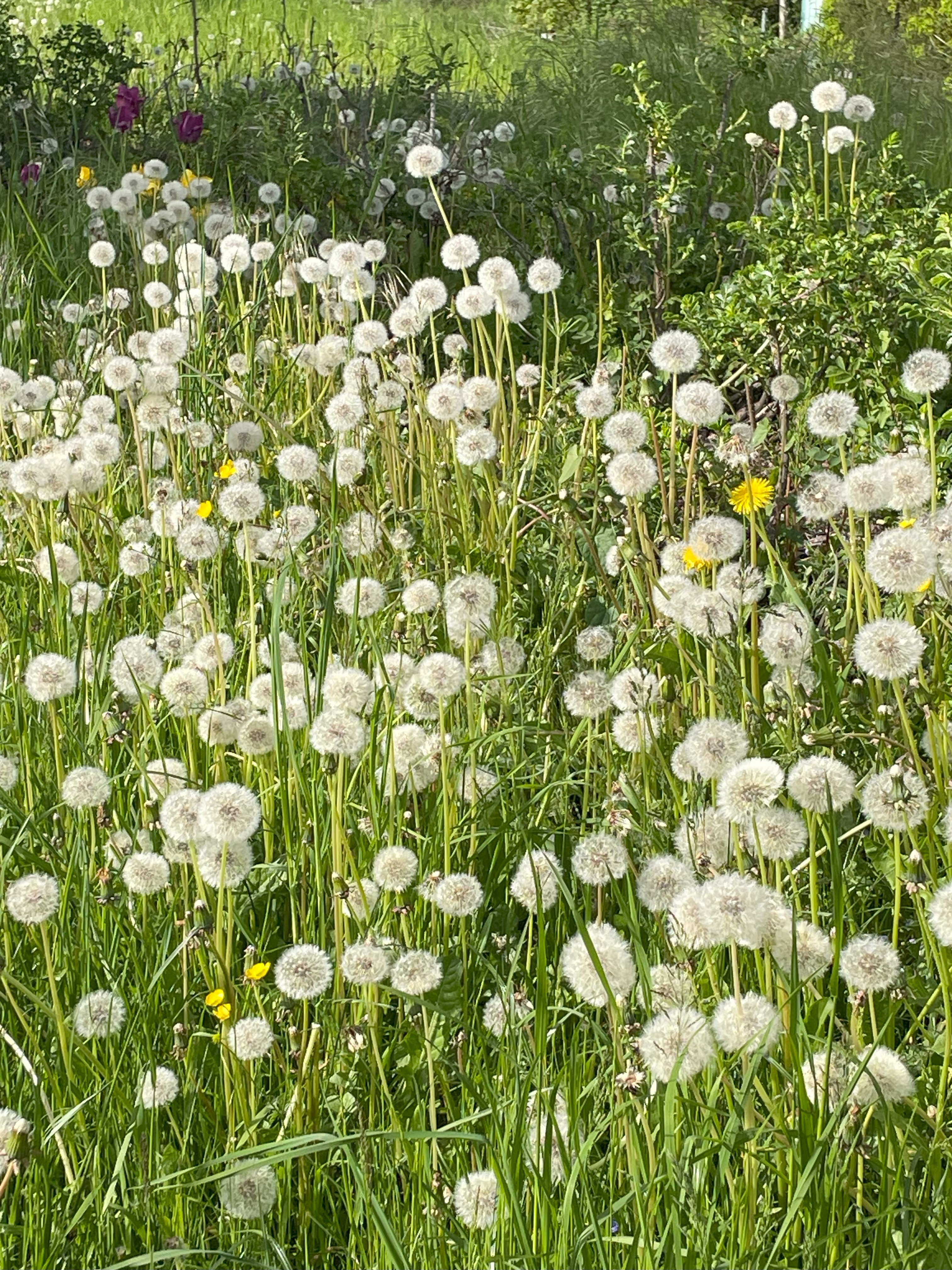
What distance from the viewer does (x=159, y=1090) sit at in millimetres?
1514

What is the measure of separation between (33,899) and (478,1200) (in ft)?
1.98

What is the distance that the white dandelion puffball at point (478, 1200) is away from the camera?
138cm

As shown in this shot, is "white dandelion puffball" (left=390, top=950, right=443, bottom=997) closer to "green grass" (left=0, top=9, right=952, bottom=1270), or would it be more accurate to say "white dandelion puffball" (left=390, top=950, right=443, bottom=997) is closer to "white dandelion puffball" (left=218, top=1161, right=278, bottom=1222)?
"green grass" (left=0, top=9, right=952, bottom=1270)

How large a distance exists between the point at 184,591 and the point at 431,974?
1.23m

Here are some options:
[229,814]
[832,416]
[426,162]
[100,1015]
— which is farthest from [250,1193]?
[426,162]

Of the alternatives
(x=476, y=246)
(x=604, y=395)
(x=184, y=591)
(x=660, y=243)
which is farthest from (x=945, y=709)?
(x=660, y=243)

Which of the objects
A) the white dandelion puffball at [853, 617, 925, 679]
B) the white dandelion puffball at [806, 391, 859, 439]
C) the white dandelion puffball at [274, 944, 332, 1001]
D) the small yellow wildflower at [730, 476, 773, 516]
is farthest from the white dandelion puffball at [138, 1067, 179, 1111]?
the white dandelion puffball at [806, 391, 859, 439]

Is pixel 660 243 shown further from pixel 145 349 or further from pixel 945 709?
pixel 945 709

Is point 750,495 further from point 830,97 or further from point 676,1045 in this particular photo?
point 830,97

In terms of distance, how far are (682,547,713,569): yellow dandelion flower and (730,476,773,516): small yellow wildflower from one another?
108 mm

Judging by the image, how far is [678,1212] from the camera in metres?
1.26

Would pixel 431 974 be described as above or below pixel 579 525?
below

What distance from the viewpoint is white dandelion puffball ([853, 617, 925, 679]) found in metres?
1.69

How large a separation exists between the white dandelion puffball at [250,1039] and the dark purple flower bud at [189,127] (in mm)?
4762
